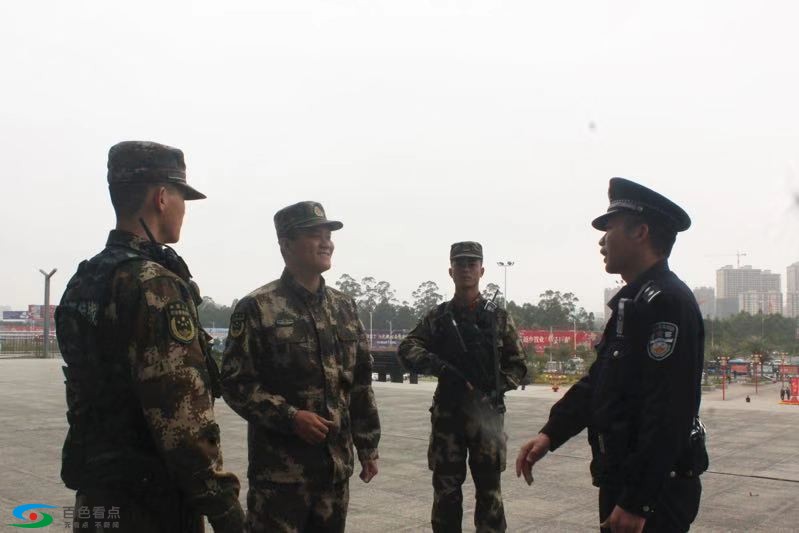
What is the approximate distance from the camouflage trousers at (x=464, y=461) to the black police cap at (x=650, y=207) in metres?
2.10

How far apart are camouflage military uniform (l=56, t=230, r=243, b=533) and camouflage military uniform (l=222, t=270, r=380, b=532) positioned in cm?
103

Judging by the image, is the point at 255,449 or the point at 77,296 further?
the point at 255,449

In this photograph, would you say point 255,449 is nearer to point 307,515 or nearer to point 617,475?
point 307,515

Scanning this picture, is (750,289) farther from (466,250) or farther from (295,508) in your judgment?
(295,508)

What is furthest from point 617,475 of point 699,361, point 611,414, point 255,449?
point 255,449

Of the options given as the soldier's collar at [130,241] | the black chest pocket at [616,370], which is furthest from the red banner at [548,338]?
the soldier's collar at [130,241]

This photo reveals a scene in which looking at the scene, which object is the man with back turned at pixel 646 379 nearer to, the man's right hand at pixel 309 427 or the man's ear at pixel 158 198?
the man's right hand at pixel 309 427

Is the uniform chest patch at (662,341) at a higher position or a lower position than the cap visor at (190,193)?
lower

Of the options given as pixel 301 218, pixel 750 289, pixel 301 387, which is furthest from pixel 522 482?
pixel 750 289

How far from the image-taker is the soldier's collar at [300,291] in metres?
3.84

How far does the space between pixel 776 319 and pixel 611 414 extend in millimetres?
62916

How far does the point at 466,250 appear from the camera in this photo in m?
5.16

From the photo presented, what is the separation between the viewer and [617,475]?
2.82 m

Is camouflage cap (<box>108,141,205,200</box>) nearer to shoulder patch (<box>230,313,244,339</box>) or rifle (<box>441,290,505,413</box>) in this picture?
shoulder patch (<box>230,313,244,339</box>)
